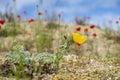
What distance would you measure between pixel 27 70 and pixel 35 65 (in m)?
0.16

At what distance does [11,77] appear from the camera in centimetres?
364

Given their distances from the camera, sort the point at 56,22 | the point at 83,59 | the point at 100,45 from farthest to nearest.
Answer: the point at 56,22, the point at 100,45, the point at 83,59

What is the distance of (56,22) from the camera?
36.8 feet

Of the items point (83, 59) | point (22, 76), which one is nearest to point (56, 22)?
point (83, 59)

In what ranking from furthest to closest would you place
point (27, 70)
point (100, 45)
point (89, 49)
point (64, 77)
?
point (100, 45) < point (89, 49) < point (27, 70) < point (64, 77)

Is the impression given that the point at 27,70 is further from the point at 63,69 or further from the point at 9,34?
the point at 9,34

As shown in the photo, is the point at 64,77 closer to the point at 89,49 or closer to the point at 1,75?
the point at 1,75

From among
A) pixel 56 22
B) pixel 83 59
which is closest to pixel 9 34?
pixel 56 22

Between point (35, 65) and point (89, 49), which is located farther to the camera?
point (89, 49)

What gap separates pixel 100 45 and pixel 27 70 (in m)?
5.76

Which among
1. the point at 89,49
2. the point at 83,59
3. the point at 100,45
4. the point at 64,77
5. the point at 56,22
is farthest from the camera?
the point at 56,22

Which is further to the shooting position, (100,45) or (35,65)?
(100,45)

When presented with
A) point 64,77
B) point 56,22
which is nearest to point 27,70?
point 64,77

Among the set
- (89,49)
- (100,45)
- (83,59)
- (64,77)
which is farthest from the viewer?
(100,45)
